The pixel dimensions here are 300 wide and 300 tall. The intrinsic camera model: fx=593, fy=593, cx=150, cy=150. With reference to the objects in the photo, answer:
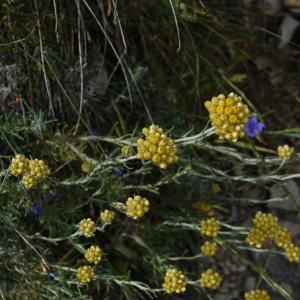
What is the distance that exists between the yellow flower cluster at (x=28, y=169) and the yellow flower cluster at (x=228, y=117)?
0.61m

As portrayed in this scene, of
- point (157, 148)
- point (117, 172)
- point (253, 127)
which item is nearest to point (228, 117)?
point (157, 148)

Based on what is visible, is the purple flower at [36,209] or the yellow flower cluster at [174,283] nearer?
the yellow flower cluster at [174,283]

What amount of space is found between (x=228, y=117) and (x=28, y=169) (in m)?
0.70

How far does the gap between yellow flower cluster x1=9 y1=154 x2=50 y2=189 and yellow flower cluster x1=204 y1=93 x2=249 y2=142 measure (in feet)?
1.99

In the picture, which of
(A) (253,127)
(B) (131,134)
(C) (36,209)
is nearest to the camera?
(B) (131,134)

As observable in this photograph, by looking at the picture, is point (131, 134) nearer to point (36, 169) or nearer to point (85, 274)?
point (36, 169)

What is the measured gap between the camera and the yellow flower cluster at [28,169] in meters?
1.91

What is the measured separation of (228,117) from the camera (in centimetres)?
166

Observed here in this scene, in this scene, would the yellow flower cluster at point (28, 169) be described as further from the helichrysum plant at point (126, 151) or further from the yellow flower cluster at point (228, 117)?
the yellow flower cluster at point (228, 117)

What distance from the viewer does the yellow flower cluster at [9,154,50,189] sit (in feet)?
6.25

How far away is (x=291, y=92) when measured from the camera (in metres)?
3.16

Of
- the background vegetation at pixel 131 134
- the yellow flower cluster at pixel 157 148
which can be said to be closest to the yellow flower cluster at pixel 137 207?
the background vegetation at pixel 131 134

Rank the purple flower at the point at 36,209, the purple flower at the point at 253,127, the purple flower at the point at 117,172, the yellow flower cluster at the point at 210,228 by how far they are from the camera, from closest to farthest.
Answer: the yellow flower cluster at the point at 210,228 → the purple flower at the point at 36,209 → the purple flower at the point at 117,172 → the purple flower at the point at 253,127

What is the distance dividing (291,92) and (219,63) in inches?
16.3
